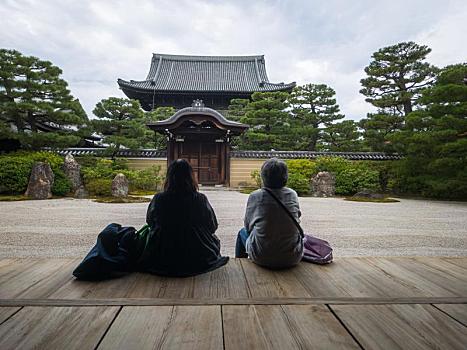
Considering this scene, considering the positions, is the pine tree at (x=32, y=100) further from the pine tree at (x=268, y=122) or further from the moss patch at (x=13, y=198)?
the pine tree at (x=268, y=122)

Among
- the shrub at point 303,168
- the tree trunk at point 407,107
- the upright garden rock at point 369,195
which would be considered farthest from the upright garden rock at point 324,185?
the tree trunk at point 407,107

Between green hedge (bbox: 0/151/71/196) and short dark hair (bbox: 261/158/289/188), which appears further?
green hedge (bbox: 0/151/71/196)

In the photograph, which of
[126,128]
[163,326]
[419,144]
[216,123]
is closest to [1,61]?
[126,128]

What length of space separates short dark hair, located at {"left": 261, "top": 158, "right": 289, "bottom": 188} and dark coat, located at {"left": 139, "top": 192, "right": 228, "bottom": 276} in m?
0.51

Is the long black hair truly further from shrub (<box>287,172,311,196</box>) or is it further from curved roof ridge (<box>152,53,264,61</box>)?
curved roof ridge (<box>152,53,264,61</box>)

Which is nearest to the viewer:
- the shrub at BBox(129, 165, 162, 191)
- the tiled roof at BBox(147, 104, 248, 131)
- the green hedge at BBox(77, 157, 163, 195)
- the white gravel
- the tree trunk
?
the white gravel

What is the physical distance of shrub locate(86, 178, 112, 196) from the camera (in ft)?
34.1

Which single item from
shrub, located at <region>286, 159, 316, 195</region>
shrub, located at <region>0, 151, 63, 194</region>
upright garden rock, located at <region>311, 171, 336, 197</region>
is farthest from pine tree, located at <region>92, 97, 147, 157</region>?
upright garden rock, located at <region>311, 171, 336, 197</region>

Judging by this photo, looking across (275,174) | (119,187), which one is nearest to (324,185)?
(119,187)

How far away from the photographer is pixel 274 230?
6.98 feet

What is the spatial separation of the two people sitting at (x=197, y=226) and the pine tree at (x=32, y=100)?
1062 centimetres

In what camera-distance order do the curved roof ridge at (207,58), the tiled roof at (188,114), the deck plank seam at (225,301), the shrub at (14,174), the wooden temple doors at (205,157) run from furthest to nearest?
the curved roof ridge at (207,58)
the wooden temple doors at (205,157)
the tiled roof at (188,114)
the shrub at (14,174)
the deck plank seam at (225,301)

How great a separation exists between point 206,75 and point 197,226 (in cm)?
2096

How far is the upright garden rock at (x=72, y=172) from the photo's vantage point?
10.5 meters
